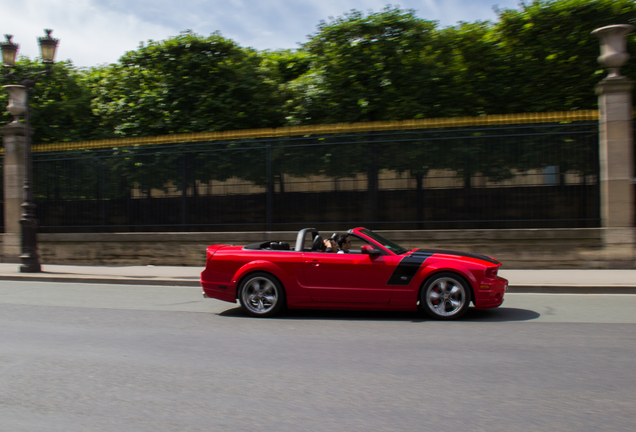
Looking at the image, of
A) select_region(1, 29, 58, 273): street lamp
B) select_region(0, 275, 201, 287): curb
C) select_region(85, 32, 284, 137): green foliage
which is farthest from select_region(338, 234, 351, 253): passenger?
select_region(85, 32, 284, 137): green foliage

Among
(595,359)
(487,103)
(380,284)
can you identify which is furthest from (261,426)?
(487,103)

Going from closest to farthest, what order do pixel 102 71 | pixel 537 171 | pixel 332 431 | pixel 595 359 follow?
1. pixel 332 431
2. pixel 595 359
3. pixel 537 171
4. pixel 102 71

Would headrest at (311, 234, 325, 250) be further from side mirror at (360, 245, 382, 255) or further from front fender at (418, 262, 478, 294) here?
front fender at (418, 262, 478, 294)

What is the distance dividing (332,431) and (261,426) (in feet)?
1.58

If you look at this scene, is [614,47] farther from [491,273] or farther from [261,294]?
[261,294]

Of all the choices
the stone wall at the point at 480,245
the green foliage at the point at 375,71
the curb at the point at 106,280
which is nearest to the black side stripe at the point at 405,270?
the curb at the point at 106,280

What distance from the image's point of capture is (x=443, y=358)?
5.21 m

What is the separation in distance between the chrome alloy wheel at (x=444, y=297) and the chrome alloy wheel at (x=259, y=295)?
7.01 ft

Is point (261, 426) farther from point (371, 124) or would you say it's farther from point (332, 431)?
point (371, 124)

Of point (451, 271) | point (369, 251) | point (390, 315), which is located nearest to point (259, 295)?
point (369, 251)

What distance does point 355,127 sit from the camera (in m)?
13.6

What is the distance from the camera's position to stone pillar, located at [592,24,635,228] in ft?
38.8

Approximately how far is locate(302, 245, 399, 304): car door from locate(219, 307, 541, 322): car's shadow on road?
29 cm

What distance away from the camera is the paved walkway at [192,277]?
955 centimetres
